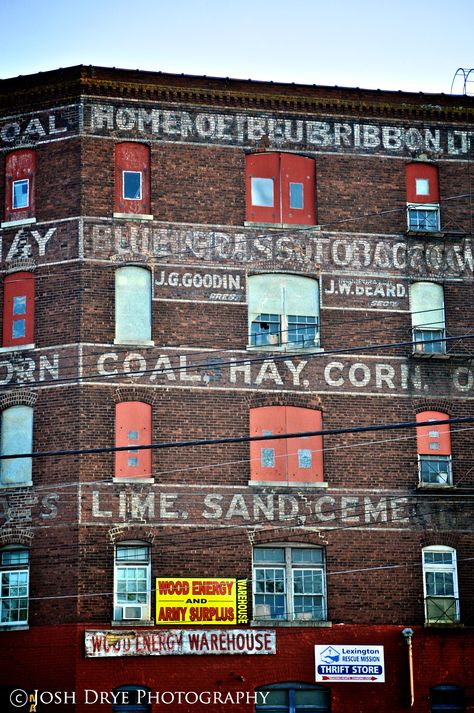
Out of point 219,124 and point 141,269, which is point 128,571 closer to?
point 141,269

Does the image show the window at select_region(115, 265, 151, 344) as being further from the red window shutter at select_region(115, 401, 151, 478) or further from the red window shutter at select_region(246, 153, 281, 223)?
the red window shutter at select_region(246, 153, 281, 223)

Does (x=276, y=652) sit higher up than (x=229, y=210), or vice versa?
(x=229, y=210)

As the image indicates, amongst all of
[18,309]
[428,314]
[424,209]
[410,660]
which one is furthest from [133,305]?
[410,660]

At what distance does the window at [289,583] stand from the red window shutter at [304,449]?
6.70 ft

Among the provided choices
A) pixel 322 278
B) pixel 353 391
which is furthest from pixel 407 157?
pixel 353 391

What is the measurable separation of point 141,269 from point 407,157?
8720mm

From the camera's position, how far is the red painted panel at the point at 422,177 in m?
43.9

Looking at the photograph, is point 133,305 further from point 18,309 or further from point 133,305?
point 18,309

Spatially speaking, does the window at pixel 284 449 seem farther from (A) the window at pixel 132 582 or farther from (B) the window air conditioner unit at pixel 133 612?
→ (B) the window air conditioner unit at pixel 133 612

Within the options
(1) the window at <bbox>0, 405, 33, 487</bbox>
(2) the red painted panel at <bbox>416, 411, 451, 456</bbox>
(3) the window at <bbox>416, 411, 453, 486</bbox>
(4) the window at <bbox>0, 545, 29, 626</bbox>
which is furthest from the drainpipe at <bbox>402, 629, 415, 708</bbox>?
(1) the window at <bbox>0, 405, 33, 487</bbox>

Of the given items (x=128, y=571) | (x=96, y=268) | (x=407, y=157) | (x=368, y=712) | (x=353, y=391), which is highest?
(x=407, y=157)

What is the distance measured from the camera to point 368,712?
3950cm

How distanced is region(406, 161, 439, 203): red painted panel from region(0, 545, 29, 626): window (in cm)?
1529

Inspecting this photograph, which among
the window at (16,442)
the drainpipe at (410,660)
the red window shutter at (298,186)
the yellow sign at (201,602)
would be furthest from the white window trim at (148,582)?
the red window shutter at (298,186)
